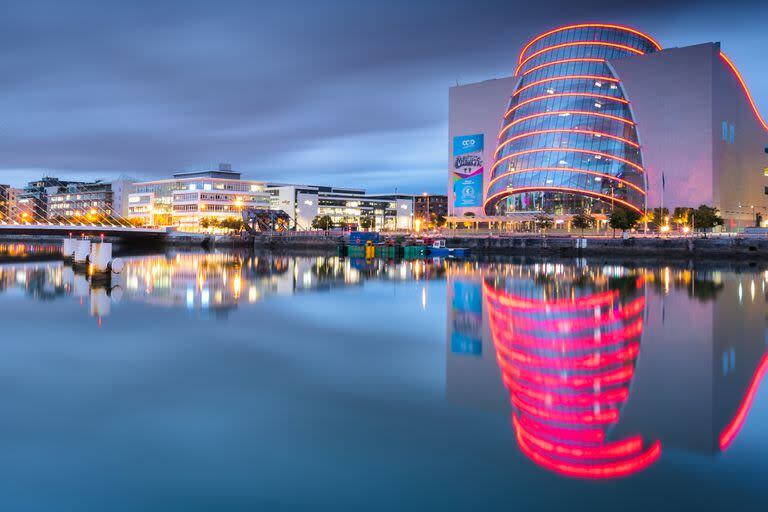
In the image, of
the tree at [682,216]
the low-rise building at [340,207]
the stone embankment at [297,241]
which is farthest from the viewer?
the low-rise building at [340,207]

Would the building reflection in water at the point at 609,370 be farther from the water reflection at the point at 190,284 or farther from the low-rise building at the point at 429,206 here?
the low-rise building at the point at 429,206

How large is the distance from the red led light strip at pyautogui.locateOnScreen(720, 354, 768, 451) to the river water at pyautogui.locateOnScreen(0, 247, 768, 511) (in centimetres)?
4

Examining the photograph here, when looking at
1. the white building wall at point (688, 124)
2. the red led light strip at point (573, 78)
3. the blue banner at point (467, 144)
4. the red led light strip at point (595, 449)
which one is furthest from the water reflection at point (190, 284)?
the blue banner at point (467, 144)

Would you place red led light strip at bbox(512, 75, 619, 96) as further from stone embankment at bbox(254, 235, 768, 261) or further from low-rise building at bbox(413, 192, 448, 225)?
low-rise building at bbox(413, 192, 448, 225)

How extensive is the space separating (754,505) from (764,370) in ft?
20.4

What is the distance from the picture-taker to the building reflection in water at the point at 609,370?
7293 mm

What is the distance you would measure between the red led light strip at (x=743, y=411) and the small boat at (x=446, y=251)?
44394mm

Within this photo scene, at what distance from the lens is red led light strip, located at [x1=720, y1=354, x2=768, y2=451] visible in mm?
7389

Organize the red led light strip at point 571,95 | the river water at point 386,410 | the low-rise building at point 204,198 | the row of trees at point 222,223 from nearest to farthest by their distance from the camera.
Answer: the river water at point 386,410, the red led light strip at point 571,95, the row of trees at point 222,223, the low-rise building at point 204,198

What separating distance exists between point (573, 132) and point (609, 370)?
58.5m

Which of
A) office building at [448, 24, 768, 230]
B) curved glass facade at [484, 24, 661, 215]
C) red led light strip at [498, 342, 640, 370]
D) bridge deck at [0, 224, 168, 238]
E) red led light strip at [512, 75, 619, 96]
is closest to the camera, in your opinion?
red led light strip at [498, 342, 640, 370]

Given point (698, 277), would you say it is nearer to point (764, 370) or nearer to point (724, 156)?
point (764, 370)

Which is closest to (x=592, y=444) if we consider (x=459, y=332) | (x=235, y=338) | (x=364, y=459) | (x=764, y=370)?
(x=364, y=459)

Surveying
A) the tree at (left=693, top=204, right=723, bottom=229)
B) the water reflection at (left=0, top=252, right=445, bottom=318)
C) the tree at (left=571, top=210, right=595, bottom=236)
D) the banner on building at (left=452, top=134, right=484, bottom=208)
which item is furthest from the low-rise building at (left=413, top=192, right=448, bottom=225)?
the water reflection at (left=0, top=252, right=445, bottom=318)
